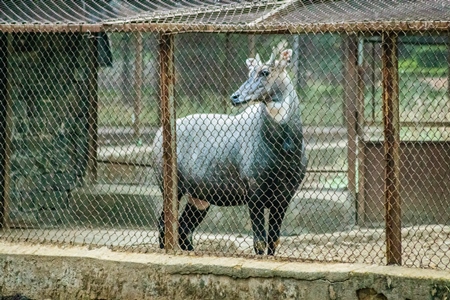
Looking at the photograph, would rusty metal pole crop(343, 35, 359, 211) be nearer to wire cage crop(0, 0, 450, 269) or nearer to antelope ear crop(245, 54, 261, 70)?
wire cage crop(0, 0, 450, 269)

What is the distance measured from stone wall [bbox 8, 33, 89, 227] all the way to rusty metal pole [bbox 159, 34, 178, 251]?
11.2 feet

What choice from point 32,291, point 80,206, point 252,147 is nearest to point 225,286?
point 32,291

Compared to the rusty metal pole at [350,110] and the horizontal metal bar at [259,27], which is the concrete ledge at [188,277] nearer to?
the horizontal metal bar at [259,27]

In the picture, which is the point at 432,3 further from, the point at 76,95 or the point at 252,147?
the point at 76,95

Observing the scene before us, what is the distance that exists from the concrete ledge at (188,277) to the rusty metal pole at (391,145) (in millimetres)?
217

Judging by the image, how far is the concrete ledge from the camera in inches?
244

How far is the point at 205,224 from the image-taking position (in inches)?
412

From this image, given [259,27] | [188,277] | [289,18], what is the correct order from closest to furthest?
[259,27] → [188,277] → [289,18]

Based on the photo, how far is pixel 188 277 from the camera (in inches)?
264

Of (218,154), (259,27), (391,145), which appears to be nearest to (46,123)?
(218,154)

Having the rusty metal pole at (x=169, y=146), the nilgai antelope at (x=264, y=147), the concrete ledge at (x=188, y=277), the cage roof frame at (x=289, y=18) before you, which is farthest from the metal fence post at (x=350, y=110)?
the concrete ledge at (x=188, y=277)

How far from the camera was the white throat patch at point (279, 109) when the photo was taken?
332 inches

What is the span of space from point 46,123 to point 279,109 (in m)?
3.45

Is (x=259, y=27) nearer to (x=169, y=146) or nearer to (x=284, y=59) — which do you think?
(x=169, y=146)
